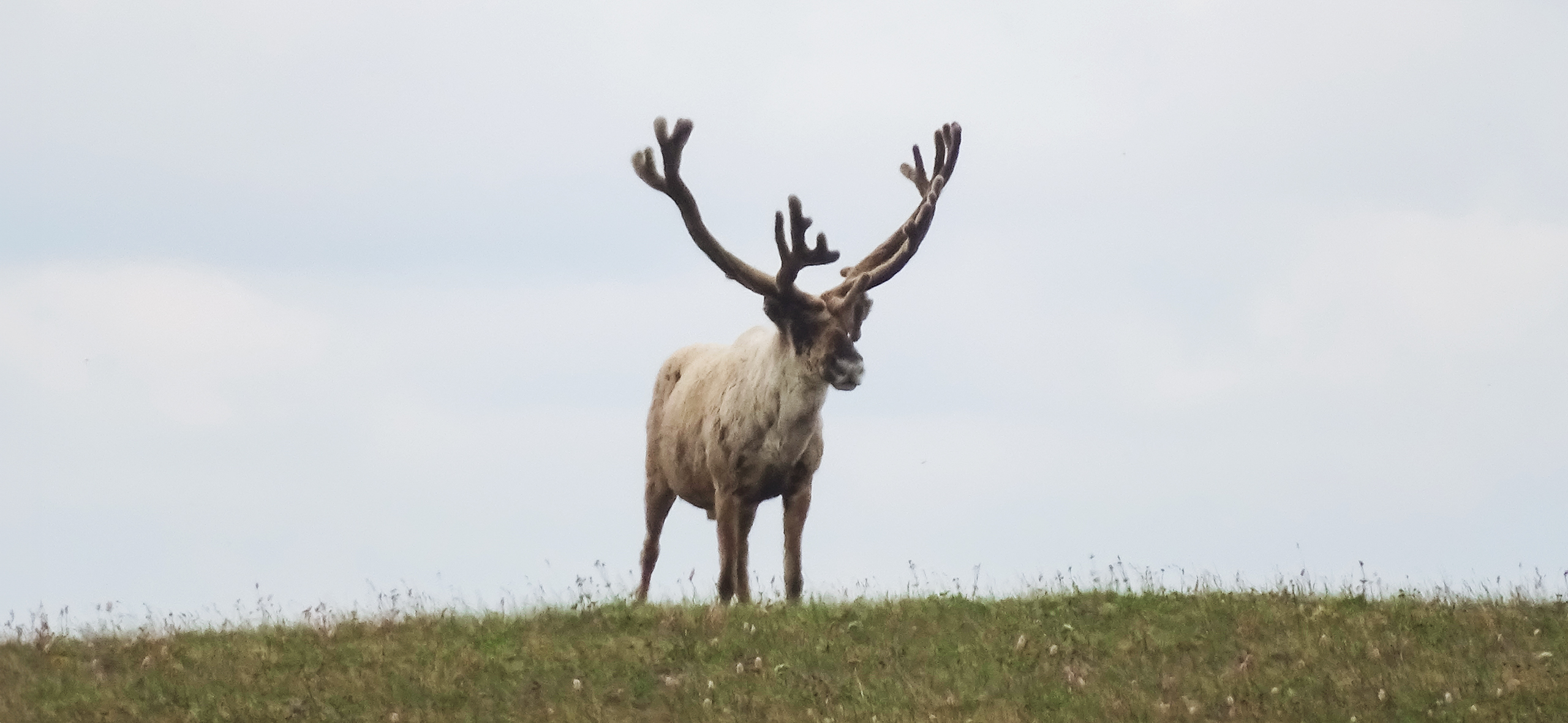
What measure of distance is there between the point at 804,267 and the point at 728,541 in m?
1.96

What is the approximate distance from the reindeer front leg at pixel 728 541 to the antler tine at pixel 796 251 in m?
1.52

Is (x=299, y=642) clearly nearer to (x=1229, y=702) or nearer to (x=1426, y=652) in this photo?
(x=1229, y=702)

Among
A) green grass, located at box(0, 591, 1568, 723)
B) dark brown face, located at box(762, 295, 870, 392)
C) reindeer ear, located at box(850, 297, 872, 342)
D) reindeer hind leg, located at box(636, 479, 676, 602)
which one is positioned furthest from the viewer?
reindeer hind leg, located at box(636, 479, 676, 602)

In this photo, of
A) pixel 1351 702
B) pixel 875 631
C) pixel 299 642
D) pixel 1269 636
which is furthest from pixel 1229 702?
pixel 299 642

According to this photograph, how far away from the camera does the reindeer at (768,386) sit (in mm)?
12727

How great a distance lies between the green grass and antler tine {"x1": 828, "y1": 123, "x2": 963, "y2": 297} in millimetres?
2618

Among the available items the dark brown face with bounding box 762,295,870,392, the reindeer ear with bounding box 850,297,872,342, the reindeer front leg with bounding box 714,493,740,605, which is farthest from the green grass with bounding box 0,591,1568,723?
the reindeer ear with bounding box 850,297,872,342

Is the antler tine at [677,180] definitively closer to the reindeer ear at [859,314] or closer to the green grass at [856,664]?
the reindeer ear at [859,314]

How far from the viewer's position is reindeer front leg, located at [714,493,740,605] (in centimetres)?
1294

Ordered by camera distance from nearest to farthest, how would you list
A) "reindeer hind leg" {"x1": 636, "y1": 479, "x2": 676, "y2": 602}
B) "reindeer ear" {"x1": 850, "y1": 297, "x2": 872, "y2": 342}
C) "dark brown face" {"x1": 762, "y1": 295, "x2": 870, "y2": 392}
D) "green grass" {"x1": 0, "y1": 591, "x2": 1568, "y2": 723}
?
1. "green grass" {"x1": 0, "y1": 591, "x2": 1568, "y2": 723}
2. "dark brown face" {"x1": 762, "y1": 295, "x2": 870, "y2": 392}
3. "reindeer ear" {"x1": 850, "y1": 297, "x2": 872, "y2": 342}
4. "reindeer hind leg" {"x1": 636, "y1": 479, "x2": 676, "y2": 602}

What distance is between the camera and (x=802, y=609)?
11953 millimetres

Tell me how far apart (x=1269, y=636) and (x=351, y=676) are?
541cm

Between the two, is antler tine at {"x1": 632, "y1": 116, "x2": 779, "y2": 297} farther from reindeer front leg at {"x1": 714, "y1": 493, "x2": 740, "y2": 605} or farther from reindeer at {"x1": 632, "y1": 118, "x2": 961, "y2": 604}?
reindeer front leg at {"x1": 714, "y1": 493, "x2": 740, "y2": 605}

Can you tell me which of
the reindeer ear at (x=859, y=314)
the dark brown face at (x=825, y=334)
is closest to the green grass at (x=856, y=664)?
the dark brown face at (x=825, y=334)
